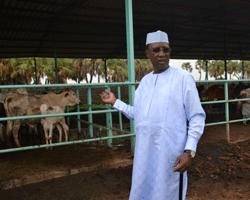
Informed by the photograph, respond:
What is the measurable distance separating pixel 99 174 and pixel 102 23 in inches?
249

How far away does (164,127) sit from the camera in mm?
1815

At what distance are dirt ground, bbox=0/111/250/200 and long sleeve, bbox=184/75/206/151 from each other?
78.3 inches

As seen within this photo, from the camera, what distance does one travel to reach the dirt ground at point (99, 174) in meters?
3.43

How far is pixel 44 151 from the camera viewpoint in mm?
5383

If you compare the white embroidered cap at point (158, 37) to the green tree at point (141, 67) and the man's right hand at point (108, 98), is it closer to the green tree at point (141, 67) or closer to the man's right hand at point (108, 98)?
the man's right hand at point (108, 98)

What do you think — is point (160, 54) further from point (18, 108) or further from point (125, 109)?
point (18, 108)

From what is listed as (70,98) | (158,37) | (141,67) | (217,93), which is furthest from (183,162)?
(141,67)

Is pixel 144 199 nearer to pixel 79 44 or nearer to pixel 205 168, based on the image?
pixel 205 168

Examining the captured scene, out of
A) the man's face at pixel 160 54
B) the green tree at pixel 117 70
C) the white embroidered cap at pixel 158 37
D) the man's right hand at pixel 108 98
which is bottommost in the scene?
the man's right hand at pixel 108 98

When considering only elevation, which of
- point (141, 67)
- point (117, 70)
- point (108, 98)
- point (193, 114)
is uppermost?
point (141, 67)

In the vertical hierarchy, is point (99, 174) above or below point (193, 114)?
below

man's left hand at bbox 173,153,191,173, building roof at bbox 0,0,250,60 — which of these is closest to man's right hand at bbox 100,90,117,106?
man's left hand at bbox 173,153,191,173

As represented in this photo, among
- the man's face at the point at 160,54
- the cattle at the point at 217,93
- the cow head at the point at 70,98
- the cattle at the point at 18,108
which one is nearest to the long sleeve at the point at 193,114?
the man's face at the point at 160,54

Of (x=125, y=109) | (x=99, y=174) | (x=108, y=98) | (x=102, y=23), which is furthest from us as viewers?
(x=102, y=23)
